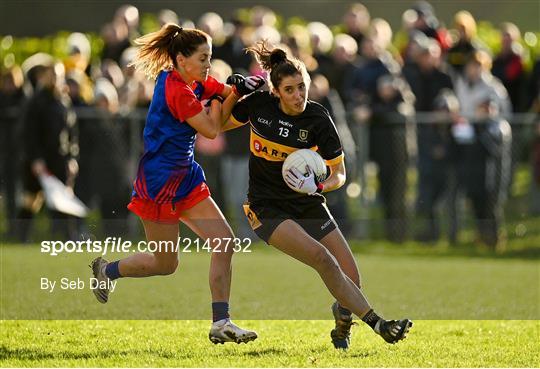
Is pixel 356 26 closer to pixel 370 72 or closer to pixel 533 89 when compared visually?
pixel 370 72

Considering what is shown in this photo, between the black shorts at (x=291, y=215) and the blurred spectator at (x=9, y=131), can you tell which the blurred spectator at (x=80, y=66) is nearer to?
the blurred spectator at (x=9, y=131)

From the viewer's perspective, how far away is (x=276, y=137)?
8219 millimetres

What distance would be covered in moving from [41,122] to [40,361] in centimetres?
733

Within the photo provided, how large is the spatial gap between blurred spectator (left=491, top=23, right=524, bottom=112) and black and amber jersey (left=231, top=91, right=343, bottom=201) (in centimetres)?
881

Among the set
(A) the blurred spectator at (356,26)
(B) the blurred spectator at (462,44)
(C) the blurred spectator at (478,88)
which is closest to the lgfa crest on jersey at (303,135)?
(C) the blurred spectator at (478,88)

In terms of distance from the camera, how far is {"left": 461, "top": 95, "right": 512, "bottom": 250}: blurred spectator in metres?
15.5

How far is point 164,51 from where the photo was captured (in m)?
8.34

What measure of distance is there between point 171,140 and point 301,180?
0.88 metres

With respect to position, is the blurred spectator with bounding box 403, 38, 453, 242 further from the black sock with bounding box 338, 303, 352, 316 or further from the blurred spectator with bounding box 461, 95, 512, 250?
the black sock with bounding box 338, 303, 352, 316

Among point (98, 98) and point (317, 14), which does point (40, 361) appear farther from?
point (317, 14)

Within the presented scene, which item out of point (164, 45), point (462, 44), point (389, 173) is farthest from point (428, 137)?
point (164, 45)

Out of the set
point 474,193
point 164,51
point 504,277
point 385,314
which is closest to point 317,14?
point 474,193

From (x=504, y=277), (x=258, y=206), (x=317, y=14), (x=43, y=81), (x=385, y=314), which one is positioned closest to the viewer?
(x=258, y=206)

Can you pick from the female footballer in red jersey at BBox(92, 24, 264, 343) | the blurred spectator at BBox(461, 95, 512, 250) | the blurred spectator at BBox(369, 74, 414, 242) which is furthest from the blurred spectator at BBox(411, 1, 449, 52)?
the female footballer in red jersey at BBox(92, 24, 264, 343)
